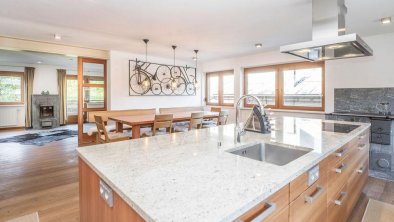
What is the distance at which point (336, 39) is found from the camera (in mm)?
1954

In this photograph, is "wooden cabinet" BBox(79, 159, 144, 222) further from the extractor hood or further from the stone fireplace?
the stone fireplace

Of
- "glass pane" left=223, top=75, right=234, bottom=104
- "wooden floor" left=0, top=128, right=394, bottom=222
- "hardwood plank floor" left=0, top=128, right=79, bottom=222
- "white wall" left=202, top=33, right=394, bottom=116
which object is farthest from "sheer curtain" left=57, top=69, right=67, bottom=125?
"white wall" left=202, top=33, right=394, bottom=116

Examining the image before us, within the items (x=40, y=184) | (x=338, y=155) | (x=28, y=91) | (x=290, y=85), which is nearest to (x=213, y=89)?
(x=290, y=85)

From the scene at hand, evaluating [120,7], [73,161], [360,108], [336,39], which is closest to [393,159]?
[360,108]

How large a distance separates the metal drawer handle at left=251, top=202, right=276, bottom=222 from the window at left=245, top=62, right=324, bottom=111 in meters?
4.52

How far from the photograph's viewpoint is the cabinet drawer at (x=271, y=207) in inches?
29.9

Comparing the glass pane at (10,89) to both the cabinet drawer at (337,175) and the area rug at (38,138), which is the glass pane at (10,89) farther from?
the cabinet drawer at (337,175)

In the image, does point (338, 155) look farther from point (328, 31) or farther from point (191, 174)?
point (328, 31)

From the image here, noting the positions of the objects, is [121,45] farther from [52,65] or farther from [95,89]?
[52,65]

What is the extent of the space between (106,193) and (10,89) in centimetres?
901

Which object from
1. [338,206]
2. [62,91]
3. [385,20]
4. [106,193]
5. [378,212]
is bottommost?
[378,212]

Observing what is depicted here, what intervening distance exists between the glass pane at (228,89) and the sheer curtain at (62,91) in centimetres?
637

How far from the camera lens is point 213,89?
708cm

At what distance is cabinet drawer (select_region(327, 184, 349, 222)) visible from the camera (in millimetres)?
1442
